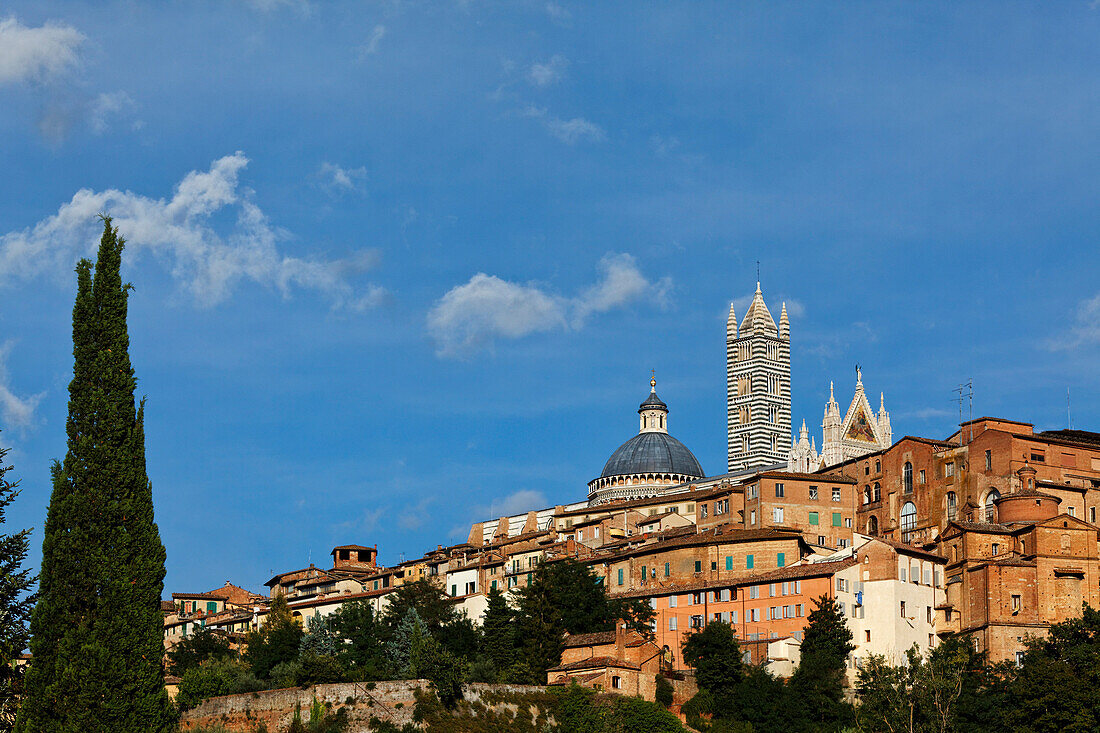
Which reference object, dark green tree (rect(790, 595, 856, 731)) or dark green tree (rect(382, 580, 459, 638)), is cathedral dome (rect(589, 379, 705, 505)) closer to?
dark green tree (rect(382, 580, 459, 638))

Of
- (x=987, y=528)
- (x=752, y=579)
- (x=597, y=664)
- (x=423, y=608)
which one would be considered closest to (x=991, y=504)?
(x=987, y=528)

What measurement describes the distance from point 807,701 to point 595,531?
33.5m

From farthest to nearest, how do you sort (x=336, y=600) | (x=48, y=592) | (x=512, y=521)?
(x=512, y=521) → (x=336, y=600) → (x=48, y=592)

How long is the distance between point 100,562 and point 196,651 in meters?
49.1

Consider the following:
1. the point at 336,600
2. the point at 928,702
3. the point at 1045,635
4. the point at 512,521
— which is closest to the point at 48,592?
the point at 928,702

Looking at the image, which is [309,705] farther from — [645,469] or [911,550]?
[645,469]

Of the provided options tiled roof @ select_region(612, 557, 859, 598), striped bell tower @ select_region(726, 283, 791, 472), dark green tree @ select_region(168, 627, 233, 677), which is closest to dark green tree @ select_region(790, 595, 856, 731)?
tiled roof @ select_region(612, 557, 859, 598)

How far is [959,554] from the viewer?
242 feet

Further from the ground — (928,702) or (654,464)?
(654,464)

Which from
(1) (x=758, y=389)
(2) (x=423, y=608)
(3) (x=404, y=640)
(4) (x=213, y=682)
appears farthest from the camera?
→ (1) (x=758, y=389)

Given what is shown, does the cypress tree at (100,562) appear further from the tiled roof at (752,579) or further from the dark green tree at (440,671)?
the tiled roof at (752,579)

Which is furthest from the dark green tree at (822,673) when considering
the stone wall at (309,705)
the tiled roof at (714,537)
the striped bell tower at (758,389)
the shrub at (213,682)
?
the striped bell tower at (758,389)

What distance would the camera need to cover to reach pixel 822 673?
65.3m

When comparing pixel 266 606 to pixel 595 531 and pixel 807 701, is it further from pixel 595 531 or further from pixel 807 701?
pixel 807 701
